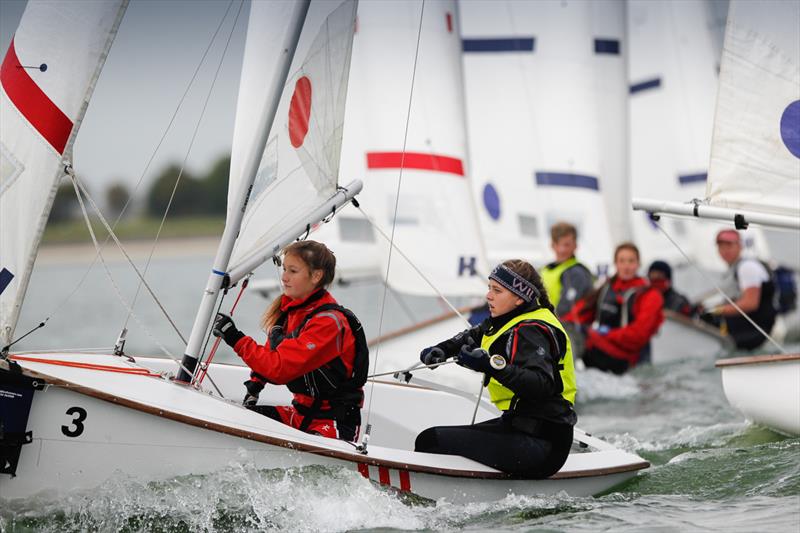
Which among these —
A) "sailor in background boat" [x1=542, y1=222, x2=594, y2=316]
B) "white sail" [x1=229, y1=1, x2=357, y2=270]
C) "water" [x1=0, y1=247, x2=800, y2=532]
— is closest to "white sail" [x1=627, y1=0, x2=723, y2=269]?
"sailor in background boat" [x1=542, y1=222, x2=594, y2=316]

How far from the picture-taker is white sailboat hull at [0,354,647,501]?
132 inches

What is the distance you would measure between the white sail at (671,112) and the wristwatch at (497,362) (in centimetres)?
921

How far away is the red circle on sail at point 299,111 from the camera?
13.3ft

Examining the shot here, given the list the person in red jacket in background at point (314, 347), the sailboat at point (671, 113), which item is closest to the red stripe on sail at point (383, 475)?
the person in red jacket in background at point (314, 347)

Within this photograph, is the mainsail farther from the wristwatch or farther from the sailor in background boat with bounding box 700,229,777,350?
the sailor in background boat with bounding box 700,229,777,350

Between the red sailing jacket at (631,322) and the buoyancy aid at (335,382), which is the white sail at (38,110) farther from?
the red sailing jacket at (631,322)

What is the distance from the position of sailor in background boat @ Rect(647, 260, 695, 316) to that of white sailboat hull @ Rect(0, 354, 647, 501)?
4336 mm

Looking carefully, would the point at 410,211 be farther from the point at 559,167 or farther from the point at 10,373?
the point at 10,373

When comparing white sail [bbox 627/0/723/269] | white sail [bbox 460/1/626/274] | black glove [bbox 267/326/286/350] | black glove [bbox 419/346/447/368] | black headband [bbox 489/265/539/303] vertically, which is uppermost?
white sail [bbox 627/0/723/269]

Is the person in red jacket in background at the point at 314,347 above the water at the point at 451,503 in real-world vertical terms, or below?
above

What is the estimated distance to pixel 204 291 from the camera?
12.4 feet

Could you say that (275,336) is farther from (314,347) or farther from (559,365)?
(559,365)

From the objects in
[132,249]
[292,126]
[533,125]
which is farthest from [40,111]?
[132,249]

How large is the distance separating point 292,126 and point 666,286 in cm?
534
